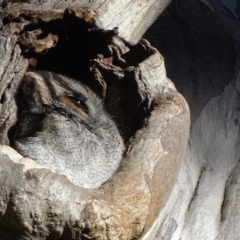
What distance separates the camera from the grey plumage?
1.44 m

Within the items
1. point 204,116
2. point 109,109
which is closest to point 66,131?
point 109,109

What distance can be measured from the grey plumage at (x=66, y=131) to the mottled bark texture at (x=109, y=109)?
0.09 feet

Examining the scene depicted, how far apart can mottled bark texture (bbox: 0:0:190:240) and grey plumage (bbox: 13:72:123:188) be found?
3cm

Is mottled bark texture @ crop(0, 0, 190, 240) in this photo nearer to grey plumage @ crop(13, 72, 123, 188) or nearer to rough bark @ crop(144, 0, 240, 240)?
grey plumage @ crop(13, 72, 123, 188)

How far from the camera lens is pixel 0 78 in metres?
1.49

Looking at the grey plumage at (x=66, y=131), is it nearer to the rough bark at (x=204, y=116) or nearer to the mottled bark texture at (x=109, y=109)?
the mottled bark texture at (x=109, y=109)

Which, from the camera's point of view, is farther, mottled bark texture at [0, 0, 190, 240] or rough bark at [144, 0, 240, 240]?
rough bark at [144, 0, 240, 240]

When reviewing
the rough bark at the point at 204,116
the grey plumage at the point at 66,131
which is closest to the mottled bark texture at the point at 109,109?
the grey plumage at the point at 66,131

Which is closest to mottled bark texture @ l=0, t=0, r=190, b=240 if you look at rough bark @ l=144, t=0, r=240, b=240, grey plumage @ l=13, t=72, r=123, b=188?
grey plumage @ l=13, t=72, r=123, b=188

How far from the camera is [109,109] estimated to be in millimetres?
1637

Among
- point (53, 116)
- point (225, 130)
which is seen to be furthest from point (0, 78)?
point (225, 130)

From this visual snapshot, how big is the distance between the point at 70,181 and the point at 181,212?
435mm

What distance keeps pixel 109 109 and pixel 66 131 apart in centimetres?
17

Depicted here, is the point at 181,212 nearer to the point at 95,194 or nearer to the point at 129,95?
the point at 129,95
